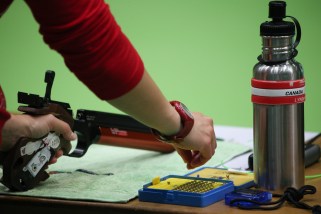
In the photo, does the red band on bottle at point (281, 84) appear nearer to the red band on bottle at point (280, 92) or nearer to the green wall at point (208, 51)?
the red band on bottle at point (280, 92)

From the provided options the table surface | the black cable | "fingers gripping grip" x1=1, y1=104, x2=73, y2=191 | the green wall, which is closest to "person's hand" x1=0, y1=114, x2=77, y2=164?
"fingers gripping grip" x1=1, y1=104, x2=73, y2=191

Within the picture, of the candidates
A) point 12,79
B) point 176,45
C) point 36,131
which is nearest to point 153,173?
point 36,131

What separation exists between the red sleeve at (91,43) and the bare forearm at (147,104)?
0.01m

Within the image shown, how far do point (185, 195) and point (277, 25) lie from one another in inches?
12.8

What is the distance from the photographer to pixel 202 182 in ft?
4.22

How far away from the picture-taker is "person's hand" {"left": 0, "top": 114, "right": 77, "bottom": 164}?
1237 mm

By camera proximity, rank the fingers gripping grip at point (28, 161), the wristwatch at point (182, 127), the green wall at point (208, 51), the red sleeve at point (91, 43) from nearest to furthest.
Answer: the red sleeve at point (91, 43)
the wristwatch at point (182, 127)
the fingers gripping grip at point (28, 161)
the green wall at point (208, 51)

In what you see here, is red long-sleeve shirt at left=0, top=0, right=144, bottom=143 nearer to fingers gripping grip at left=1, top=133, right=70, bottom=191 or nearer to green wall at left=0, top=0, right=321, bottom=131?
fingers gripping grip at left=1, top=133, right=70, bottom=191

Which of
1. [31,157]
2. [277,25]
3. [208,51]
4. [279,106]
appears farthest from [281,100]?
[208,51]

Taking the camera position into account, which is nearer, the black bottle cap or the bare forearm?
the bare forearm

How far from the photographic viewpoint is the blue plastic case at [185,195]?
1193mm

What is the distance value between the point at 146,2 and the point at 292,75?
143cm

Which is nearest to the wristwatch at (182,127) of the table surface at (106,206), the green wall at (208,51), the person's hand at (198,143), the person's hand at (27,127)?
the person's hand at (198,143)

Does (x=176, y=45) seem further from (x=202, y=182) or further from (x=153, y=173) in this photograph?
(x=202, y=182)
